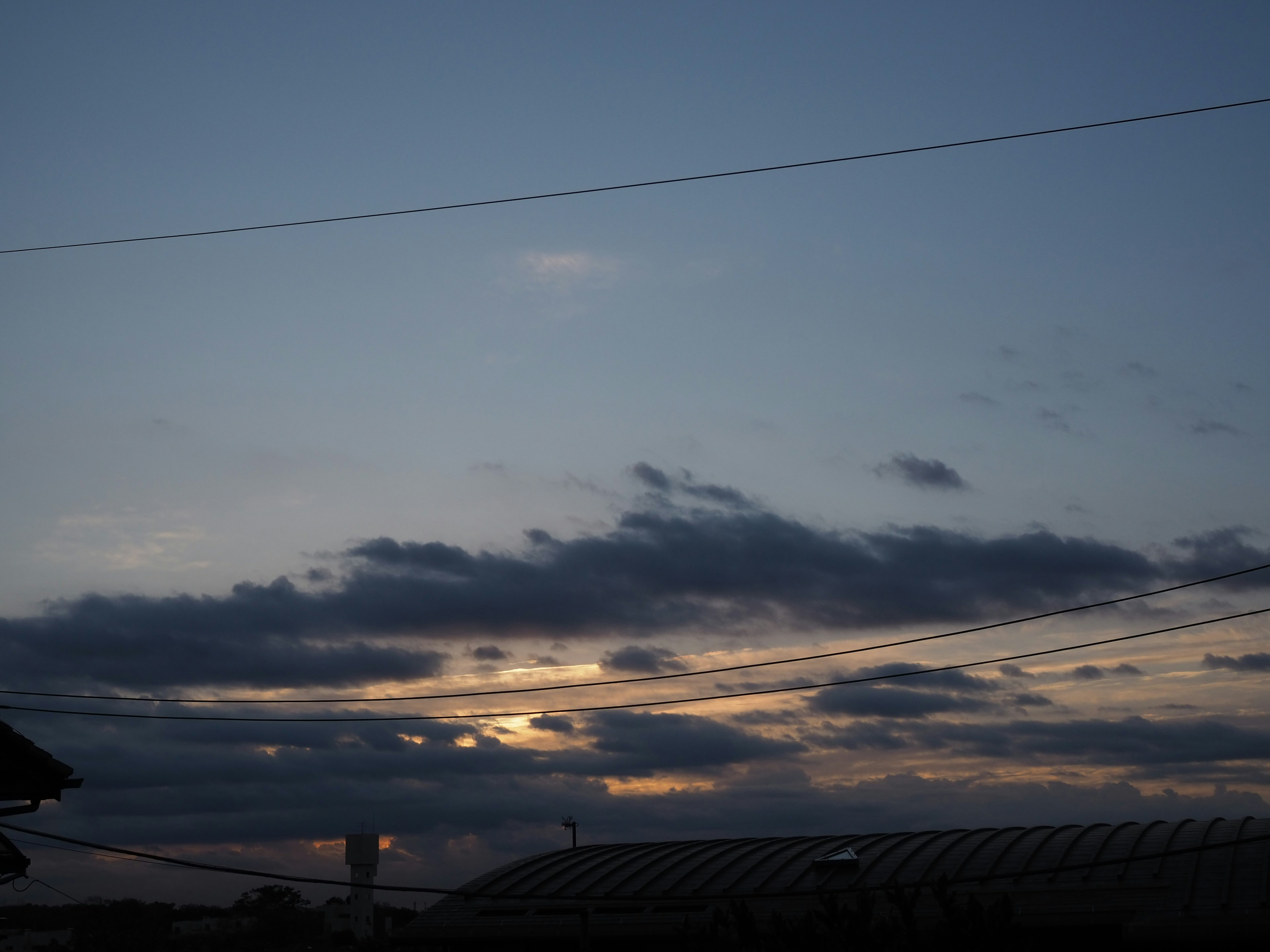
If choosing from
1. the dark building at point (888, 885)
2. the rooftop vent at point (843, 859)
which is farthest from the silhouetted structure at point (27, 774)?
the rooftop vent at point (843, 859)

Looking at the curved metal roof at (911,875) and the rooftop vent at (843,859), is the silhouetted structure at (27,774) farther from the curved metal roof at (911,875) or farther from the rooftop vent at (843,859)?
the rooftop vent at (843,859)

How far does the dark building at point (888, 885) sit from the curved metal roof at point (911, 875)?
97mm

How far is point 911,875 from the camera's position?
51.4 m

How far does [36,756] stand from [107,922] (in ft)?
546

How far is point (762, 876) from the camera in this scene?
54938mm

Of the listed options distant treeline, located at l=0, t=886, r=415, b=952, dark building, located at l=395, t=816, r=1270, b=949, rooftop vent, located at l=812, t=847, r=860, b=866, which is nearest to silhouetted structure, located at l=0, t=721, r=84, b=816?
dark building, located at l=395, t=816, r=1270, b=949

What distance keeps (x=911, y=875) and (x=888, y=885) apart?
2713 mm

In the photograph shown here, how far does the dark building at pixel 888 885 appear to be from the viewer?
4128 cm

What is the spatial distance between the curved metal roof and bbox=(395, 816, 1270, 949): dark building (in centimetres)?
10

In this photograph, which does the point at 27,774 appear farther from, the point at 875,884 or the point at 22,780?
the point at 875,884

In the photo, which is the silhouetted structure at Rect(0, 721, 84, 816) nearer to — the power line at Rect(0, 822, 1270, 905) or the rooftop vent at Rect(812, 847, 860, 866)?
the power line at Rect(0, 822, 1270, 905)

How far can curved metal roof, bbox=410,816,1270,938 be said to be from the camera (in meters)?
42.6

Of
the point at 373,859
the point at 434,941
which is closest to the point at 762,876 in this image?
the point at 434,941

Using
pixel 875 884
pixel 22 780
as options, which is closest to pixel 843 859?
pixel 875 884
